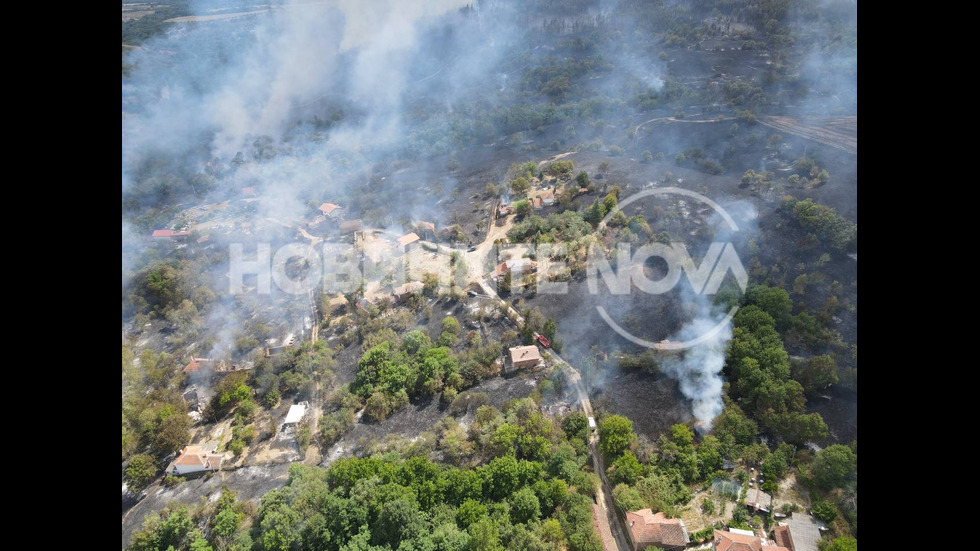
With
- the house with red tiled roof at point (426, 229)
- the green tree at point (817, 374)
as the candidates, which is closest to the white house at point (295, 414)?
the house with red tiled roof at point (426, 229)

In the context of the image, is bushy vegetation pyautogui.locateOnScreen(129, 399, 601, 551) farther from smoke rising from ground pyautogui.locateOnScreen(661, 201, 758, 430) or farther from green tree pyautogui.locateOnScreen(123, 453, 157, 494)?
smoke rising from ground pyautogui.locateOnScreen(661, 201, 758, 430)

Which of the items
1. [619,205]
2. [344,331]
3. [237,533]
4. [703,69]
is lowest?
[237,533]

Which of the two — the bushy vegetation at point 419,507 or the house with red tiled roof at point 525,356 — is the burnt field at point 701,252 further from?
the bushy vegetation at point 419,507

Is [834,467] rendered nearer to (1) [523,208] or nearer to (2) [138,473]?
(1) [523,208]

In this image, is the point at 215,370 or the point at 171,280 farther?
the point at 171,280
